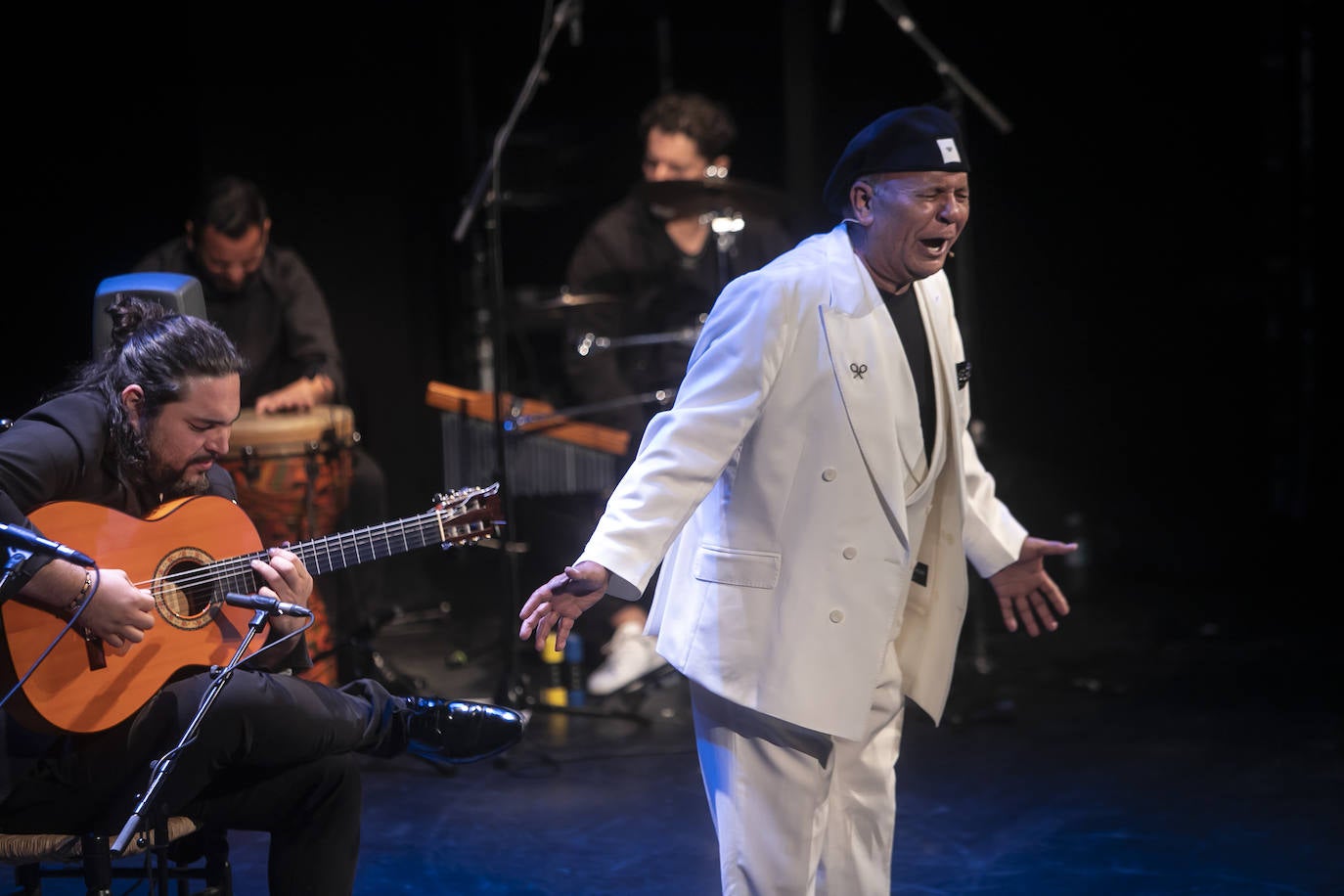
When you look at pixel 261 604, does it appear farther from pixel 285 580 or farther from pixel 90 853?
pixel 90 853

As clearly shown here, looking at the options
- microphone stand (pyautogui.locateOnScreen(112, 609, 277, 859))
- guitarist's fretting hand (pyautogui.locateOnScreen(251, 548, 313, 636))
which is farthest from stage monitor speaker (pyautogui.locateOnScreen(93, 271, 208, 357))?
microphone stand (pyautogui.locateOnScreen(112, 609, 277, 859))

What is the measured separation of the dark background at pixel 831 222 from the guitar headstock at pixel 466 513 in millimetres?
3608

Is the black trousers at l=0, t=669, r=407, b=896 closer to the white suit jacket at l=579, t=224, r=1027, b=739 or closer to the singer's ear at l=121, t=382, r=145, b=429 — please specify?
the singer's ear at l=121, t=382, r=145, b=429

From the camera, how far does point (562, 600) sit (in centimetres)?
263

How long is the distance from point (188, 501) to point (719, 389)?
1.27 m

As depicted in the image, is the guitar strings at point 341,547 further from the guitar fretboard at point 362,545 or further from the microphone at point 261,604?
the microphone at point 261,604

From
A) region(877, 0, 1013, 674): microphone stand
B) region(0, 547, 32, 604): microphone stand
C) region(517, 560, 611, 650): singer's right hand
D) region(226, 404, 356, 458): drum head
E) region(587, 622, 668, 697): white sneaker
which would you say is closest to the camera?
region(517, 560, 611, 650): singer's right hand

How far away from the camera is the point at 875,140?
3018 millimetres

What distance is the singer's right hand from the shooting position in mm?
2619

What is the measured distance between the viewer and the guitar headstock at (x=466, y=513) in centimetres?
343

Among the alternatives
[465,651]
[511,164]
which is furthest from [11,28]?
[465,651]

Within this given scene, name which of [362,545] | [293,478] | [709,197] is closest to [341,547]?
[362,545]

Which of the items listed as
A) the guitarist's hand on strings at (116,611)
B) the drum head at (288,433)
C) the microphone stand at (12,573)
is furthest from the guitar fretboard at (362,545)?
the drum head at (288,433)

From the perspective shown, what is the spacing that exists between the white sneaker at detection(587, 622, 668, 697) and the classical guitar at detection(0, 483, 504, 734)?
2.40 m
